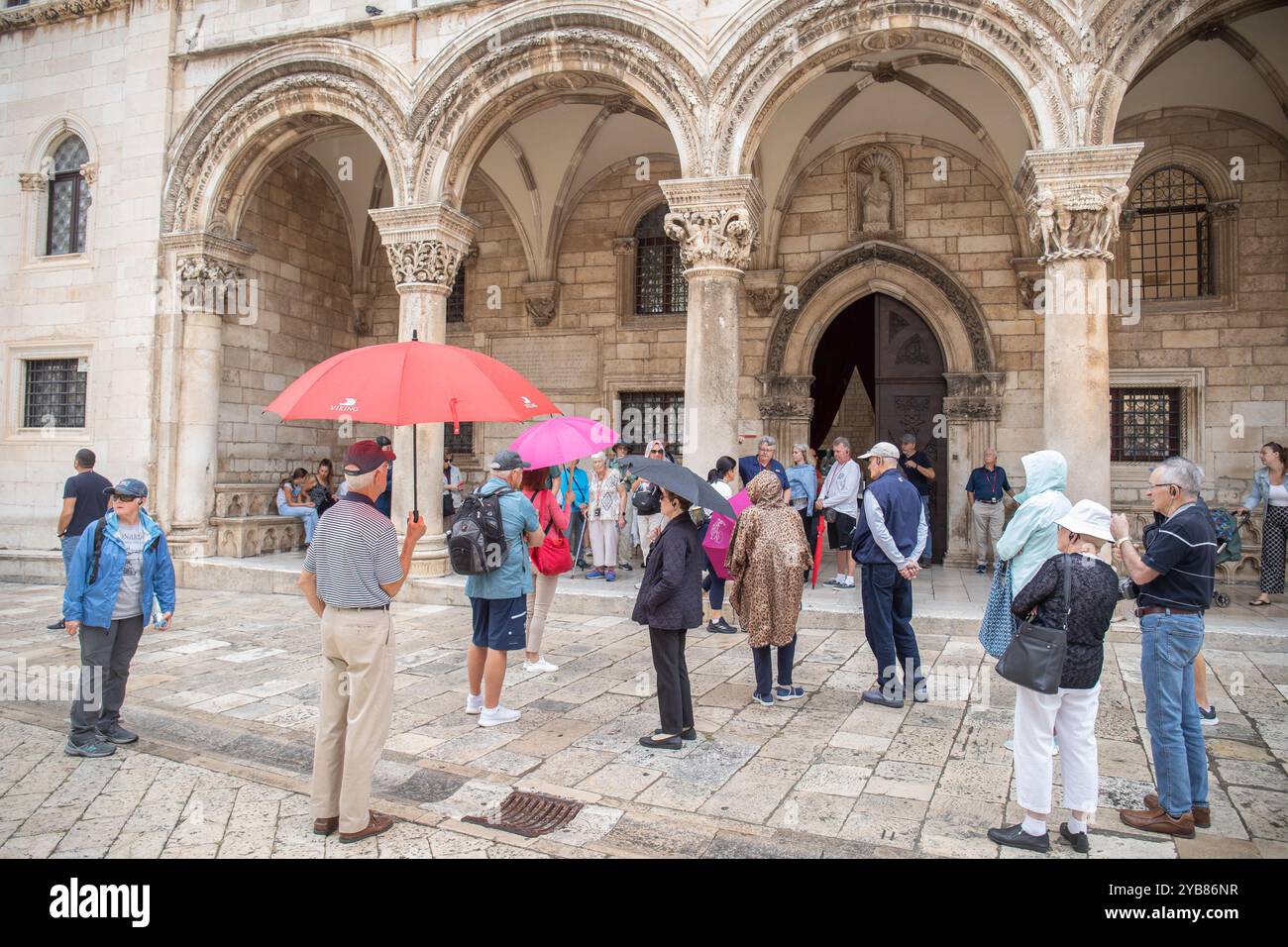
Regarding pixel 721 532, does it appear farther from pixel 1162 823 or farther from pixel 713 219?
pixel 1162 823

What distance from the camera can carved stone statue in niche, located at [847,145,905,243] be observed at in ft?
42.2

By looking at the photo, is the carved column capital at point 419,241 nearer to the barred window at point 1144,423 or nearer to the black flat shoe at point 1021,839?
the black flat shoe at point 1021,839

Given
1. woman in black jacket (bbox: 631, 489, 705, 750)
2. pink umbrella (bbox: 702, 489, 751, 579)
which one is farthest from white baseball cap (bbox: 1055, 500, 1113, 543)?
pink umbrella (bbox: 702, 489, 751, 579)

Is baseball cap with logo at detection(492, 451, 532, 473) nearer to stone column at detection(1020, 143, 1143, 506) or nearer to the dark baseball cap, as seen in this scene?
the dark baseball cap

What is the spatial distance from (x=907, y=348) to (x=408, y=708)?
31.5 feet

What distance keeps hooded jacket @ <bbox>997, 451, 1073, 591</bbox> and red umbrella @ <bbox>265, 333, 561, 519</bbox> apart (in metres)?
2.95

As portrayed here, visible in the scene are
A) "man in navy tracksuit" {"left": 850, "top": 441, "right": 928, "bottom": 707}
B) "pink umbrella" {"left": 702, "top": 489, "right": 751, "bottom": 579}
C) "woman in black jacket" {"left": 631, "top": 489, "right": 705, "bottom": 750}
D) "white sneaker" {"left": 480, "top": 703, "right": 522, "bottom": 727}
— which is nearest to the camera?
"woman in black jacket" {"left": 631, "top": 489, "right": 705, "bottom": 750}

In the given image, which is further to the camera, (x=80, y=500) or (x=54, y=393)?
(x=54, y=393)

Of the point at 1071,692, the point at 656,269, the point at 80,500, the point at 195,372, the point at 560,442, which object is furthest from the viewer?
the point at 656,269

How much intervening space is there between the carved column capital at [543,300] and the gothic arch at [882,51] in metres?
5.46

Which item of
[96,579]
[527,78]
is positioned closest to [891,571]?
[96,579]

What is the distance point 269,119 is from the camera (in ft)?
38.2

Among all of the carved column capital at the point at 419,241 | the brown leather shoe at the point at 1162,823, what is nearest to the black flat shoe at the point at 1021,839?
the brown leather shoe at the point at 1162,823

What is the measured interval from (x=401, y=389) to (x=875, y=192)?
10.7m
